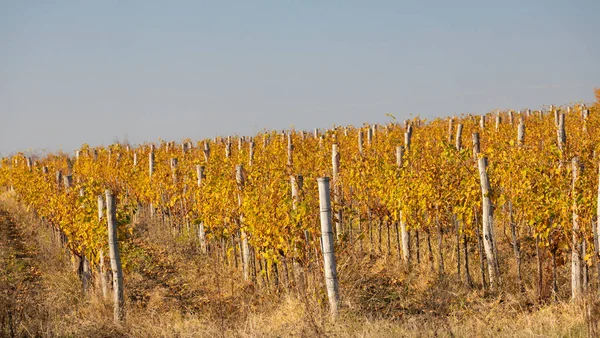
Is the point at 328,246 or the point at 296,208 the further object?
the point at 296,208

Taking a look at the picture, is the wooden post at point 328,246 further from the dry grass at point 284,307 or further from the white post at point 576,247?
the white post at point 576,247

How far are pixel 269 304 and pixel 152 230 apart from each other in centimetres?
807

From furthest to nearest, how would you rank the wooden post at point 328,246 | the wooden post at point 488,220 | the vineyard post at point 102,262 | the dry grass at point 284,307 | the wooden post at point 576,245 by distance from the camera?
the vineyard post at point 102,262 < the wooden post at point 488,220 < the wooden post at point 576,245 < the wooden post at point 328,246 < the dry grass at point 284,307

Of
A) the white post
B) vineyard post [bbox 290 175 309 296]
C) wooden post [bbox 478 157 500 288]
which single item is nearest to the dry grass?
vineyard post [bbox 290 175 309 296]

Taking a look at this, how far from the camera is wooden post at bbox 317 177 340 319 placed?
302 inches

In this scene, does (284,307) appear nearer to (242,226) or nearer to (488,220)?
(242,226)

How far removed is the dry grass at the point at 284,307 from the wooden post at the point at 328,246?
17 cm

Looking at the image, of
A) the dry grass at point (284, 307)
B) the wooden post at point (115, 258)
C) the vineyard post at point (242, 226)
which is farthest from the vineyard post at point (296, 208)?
the wooden post at point (115, 258)

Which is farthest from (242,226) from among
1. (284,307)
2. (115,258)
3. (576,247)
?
(576,247)

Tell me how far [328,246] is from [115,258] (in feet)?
10.0

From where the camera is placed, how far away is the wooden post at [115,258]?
873 centimetres

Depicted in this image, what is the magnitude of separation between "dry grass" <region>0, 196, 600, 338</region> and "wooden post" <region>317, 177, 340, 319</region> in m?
0.17

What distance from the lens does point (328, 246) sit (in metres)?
7.75

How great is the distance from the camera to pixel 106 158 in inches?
1033
